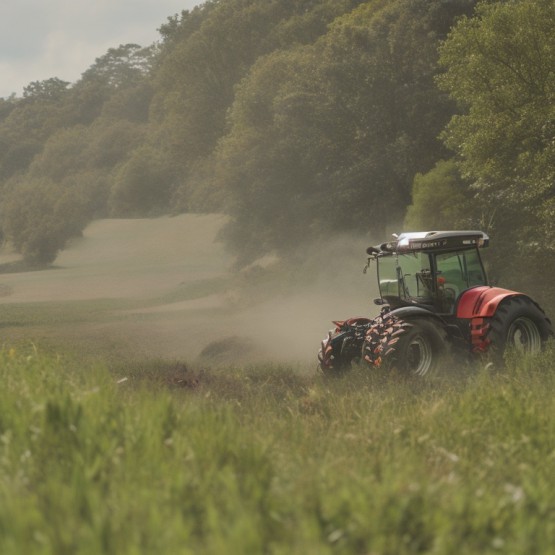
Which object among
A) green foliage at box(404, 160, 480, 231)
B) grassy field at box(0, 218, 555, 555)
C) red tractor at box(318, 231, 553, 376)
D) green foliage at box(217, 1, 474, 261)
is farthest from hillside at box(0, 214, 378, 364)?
grassy field at box(0, 218, 555, 555)

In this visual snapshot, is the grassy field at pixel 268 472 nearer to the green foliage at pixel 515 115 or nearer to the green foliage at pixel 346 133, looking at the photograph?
the green foliage at pixel 515 115

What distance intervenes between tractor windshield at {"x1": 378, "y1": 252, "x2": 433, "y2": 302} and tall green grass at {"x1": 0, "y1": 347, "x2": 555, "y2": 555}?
235 inches

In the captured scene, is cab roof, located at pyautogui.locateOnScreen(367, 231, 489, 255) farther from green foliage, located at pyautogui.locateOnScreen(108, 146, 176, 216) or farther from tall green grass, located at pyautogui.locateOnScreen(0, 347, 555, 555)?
green foliage, located at pyautogui.locateOnScreen(108, 146, 176, 216)

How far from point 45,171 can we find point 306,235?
6820cm

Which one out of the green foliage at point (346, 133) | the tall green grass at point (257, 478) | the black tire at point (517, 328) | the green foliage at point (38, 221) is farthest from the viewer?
the green foliage at point (38, 221)

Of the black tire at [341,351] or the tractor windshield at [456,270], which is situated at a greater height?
the tractor windshield at [456,270]

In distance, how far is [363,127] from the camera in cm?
3753

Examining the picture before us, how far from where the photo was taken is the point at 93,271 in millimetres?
66062

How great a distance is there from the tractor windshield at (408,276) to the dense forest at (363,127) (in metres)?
9.60

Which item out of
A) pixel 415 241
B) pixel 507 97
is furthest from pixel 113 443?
pixel 507 97

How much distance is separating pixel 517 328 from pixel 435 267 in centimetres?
161

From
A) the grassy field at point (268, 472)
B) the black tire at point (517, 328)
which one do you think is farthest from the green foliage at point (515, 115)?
the grassy field at point (268, 472)

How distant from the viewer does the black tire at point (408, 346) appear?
45.1 ft

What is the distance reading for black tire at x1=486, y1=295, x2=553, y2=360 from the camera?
564 inches
